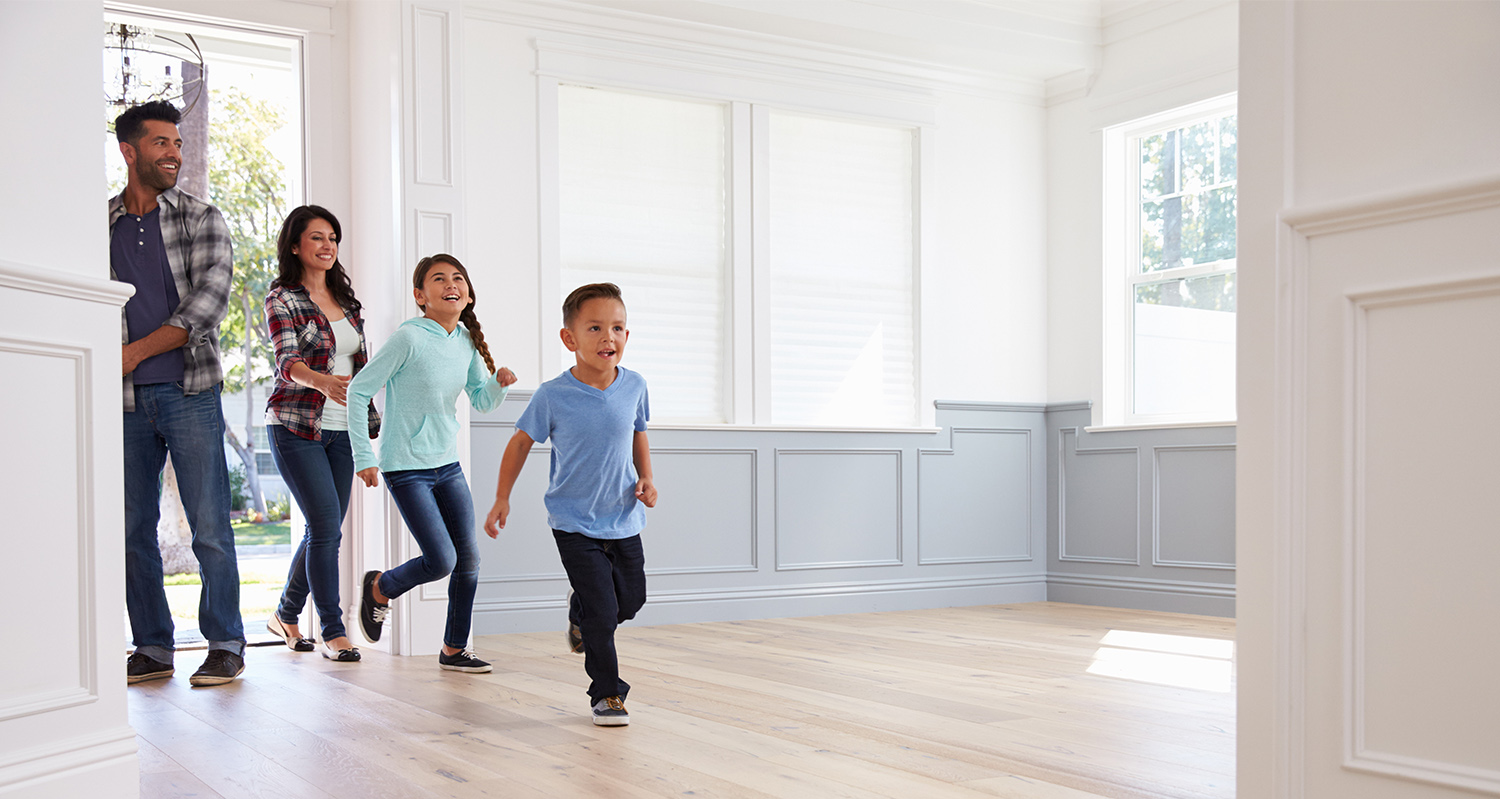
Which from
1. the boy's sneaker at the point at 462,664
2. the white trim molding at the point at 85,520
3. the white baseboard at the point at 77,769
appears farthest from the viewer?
the boy's sneaker at the point at 462,664

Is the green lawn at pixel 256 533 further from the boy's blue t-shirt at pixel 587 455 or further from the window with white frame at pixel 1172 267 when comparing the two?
the boy's blue t-shirt at pixel 587 455

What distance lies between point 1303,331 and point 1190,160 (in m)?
4.06

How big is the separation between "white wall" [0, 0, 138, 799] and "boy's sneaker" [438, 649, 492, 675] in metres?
1.66

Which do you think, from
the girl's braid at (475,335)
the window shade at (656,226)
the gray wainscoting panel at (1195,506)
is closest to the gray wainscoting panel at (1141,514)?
the gray wainscoting panel at (1195,506)

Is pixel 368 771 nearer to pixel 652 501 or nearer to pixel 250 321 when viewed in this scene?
pixel 652 501

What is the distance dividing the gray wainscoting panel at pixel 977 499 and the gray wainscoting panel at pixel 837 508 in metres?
0.20

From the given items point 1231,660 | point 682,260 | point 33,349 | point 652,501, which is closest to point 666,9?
point 682,260

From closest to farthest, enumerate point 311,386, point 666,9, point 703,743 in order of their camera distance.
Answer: point 703,743
point 311,386
point 666,9

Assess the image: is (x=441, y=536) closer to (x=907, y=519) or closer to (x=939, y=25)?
(x=907, y=519)

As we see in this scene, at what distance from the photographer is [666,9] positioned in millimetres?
4969

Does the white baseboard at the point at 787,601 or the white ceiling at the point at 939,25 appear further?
the white ceiling at the point at 939,25

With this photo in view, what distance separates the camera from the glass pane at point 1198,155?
5277 mm

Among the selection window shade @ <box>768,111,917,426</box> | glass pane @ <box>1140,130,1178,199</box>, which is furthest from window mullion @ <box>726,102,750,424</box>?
glass pane @ <box>1140,130,1178,199</box>

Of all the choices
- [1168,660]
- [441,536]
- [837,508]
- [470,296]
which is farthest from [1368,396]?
[837,508]
